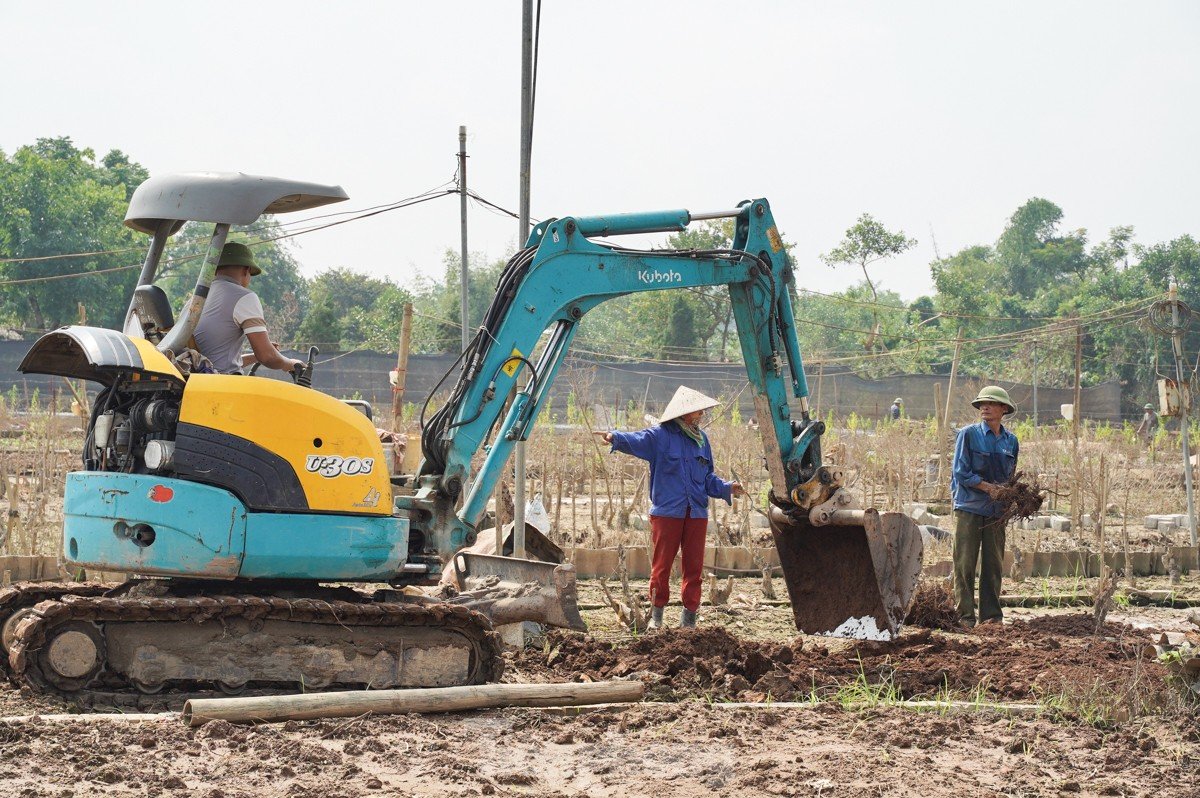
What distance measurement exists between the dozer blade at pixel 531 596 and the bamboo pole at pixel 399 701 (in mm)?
1352

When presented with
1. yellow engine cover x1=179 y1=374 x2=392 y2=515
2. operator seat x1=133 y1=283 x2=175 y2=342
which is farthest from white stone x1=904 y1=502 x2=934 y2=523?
operator seat x1=133 y1=283 x2=175 y2=342

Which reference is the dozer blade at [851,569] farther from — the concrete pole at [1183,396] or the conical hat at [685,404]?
the concrete pole at [1183,396]

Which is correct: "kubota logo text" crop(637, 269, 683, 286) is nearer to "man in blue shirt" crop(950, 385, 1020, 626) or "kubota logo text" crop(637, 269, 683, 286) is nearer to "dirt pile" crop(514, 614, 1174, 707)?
"dirt pile" crop(514, 614, 1174, 707)

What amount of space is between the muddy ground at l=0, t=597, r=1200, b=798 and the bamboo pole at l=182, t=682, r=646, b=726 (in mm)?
62

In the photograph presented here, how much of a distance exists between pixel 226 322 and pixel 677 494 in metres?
3.35

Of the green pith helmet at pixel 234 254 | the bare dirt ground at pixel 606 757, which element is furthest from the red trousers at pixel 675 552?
the green pith helmet at pixel 234 254

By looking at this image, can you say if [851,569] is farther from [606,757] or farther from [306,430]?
[306,430]

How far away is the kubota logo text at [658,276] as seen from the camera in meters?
7.61

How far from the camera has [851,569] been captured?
27.1ft

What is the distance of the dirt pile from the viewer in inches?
258

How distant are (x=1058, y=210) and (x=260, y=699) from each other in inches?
2467

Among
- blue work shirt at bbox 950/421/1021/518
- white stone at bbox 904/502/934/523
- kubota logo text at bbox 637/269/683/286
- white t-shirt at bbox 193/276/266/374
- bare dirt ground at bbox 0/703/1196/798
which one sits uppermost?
kubota logo text at bbox 637/269/683/286

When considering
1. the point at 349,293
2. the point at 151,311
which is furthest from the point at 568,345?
the point at 349,293

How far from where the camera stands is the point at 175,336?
6148mm
